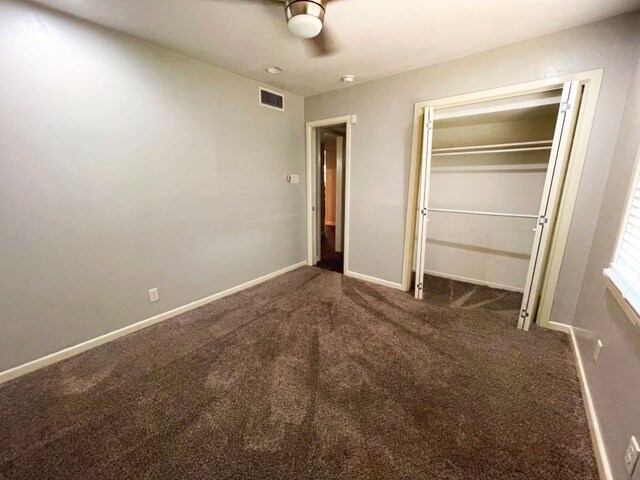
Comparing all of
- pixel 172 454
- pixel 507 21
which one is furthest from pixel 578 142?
pixel 172 454

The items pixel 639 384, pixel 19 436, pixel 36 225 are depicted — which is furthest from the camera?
pixel 36 225

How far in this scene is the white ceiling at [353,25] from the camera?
5.60ft

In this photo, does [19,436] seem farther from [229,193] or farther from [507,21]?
[507,21]

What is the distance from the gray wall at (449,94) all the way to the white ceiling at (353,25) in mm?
123

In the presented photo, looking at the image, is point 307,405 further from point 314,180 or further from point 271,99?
point 271,99

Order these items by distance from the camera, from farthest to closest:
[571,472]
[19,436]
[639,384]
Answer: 1. [19,436]
2. [571,472]
3. [639,384]

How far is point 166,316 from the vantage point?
2.55 meters

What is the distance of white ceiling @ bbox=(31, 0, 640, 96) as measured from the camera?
1706 mm

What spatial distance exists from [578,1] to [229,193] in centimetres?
313

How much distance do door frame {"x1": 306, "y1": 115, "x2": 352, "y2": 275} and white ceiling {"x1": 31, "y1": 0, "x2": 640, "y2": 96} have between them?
88 centimetres

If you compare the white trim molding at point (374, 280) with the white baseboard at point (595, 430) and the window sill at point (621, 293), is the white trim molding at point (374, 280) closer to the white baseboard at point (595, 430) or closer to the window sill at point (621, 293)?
the white baseboard at point (595, 430)

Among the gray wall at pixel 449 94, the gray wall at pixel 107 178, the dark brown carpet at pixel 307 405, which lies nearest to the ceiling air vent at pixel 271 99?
the gray wall at pixel 107 178

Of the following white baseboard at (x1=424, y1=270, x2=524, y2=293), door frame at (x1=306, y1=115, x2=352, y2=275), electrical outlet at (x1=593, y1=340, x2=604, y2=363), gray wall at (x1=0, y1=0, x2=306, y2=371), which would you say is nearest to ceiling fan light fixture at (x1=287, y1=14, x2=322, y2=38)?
gray wall at (x1=0, y1=0, x2=306, y2=371)

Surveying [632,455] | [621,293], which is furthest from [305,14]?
[632,455]
